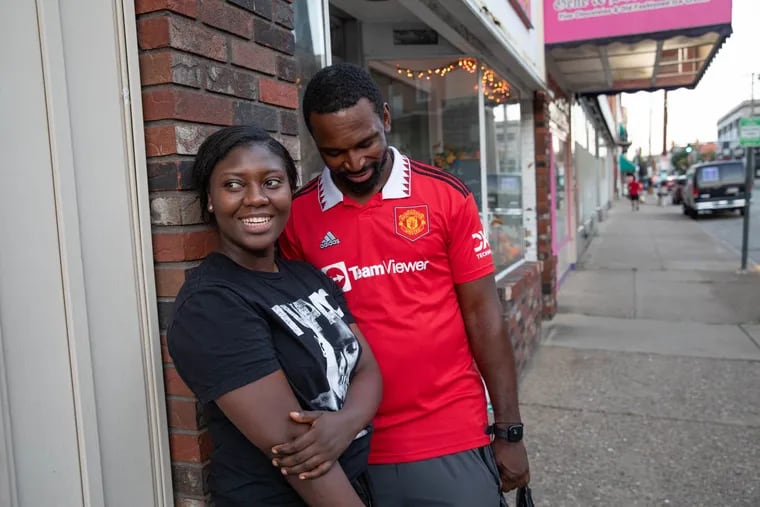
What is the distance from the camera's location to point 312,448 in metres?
1.37

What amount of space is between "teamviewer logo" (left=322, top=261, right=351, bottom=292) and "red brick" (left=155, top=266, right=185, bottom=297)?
411mm

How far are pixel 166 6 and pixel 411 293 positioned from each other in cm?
105

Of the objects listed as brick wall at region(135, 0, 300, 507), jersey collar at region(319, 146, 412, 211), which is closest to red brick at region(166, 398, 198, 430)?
brick wall at region(135, 0, 300, 507)

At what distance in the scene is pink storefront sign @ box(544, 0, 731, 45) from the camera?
6336 millimetres

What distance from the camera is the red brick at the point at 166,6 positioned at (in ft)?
5.69

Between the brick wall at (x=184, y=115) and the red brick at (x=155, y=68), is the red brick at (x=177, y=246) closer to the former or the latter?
the brick wall at (x=184, y=115)

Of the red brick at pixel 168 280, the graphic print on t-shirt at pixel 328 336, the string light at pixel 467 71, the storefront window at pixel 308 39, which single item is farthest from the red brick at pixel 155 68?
the string light at pixel 467 71

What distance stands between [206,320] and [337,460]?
0.44m

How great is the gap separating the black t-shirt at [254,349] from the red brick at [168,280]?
0.94 ft

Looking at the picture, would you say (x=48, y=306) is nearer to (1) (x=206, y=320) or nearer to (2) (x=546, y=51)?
(1) (x=206, y=320)

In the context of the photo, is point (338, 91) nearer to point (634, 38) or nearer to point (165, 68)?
point (165, 68)

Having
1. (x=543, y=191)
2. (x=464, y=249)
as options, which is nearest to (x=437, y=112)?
(x=543, y=191)

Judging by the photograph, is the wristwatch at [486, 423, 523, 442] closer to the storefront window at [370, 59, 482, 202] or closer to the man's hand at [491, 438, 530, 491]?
the man's hand at [491, 438, 530, 491]

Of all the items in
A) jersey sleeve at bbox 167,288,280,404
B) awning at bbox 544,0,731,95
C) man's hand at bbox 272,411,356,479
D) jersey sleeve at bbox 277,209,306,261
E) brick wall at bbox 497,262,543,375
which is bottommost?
brick wall at bbox 497,262,543,375
